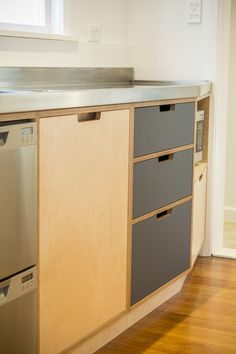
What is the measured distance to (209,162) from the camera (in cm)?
329

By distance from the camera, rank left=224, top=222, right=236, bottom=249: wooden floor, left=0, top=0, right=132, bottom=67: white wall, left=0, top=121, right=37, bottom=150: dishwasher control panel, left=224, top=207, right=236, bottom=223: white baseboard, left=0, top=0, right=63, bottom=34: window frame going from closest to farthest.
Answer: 1. left=0, top=121, right=37, bottom=150: dishwasher control panel
2. left=0, top=0, right=132, bottom=67: white wall
3. left=0, top=0, right=63, bottom=34: window frame
4. left=224, top=222, right=236, bottom=249: wooden floor
5. left=224, top=207, right=236, bottom=223: white baseboard

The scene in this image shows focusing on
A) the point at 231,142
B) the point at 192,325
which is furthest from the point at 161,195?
the point at 231,142

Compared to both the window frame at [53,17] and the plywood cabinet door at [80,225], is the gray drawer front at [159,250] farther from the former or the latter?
the window frame at [53,17]

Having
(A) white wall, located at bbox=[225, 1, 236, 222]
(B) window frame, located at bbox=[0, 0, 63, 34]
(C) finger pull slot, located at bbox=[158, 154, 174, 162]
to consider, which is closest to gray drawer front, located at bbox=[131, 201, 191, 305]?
(C) finger pull slot, located at bbox=[158, 154, 174, 162]

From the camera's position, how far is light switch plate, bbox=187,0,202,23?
3174 mm

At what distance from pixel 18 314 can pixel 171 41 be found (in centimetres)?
195

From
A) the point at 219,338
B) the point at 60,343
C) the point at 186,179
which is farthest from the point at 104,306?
the point at 186,179

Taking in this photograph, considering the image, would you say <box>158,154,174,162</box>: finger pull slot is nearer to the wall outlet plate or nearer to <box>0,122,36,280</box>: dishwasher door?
the wall outlet plate

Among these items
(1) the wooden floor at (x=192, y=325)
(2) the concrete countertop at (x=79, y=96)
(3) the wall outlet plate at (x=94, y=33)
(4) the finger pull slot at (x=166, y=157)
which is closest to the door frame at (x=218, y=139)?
(1) the wooden floor at (x=192, y=325)

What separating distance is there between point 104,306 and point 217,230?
1.37 m

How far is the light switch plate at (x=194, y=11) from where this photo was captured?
3174 millimetres

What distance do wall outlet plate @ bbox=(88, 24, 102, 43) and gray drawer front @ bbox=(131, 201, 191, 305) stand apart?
0.91 metres

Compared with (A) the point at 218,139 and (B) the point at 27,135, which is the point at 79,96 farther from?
(A) the point at 218,139

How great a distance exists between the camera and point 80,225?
1998 mm
